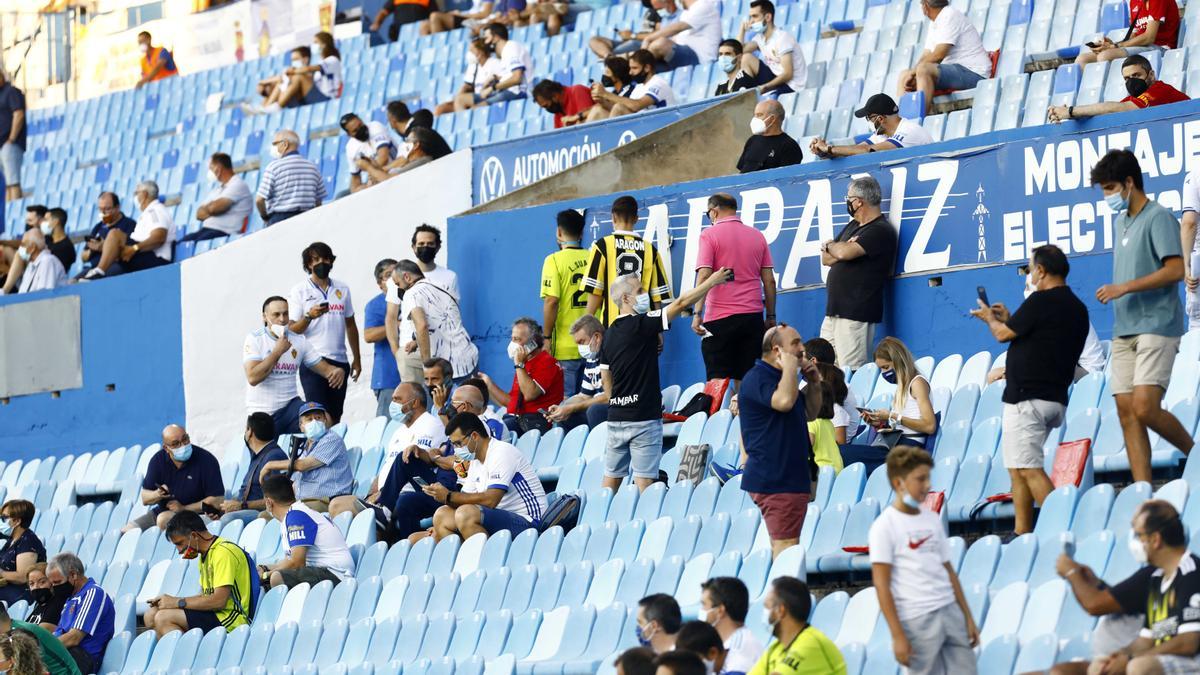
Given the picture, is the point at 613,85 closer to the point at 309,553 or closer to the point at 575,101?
the point at 575,101

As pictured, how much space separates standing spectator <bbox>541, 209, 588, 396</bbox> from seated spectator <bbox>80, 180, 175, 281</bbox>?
16.6ft

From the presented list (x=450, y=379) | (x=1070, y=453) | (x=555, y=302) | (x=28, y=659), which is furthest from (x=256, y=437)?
(x=1070, y=453)

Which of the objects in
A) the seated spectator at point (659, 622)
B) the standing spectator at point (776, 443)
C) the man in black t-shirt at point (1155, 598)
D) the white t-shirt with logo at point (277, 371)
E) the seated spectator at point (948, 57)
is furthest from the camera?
the white t-shirt with logo at point (277, 371)

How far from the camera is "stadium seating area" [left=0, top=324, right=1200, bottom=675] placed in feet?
22.8

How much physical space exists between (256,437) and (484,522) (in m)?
2.45

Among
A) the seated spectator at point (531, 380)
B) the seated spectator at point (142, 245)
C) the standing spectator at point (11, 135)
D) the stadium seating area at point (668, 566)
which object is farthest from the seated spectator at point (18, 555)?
the standing spectator at point (11, 135)

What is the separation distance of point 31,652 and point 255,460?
3016mm

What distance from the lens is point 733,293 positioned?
1027cm

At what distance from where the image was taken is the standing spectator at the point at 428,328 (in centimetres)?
1159

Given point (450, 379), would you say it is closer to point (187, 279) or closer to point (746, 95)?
point (746, 95)

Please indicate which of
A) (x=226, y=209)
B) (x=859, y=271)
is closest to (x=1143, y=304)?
(x=859, y=271)

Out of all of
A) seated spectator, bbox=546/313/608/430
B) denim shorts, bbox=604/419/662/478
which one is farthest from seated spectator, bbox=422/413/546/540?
seated spectator, bbox=546/313/608/430

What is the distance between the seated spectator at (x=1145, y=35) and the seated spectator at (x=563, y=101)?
378 centimetres

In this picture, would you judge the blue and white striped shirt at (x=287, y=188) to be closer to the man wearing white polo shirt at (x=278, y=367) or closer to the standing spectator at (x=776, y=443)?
the man wearing white polo shirt at (x=278, y=367)
